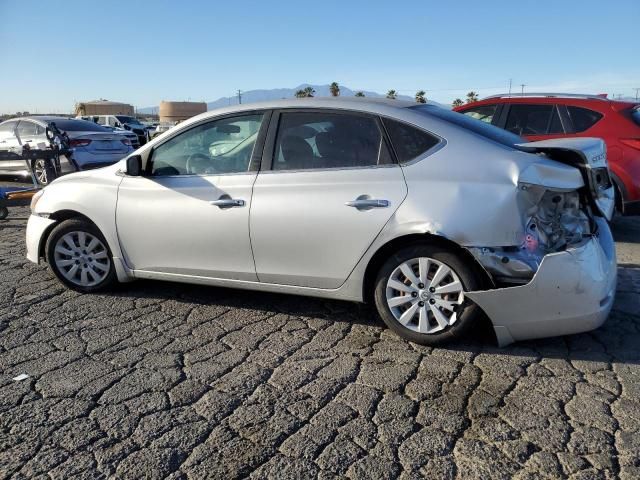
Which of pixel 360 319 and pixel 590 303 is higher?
pixel 590 303

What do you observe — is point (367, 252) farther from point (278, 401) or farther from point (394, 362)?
point (278, 401)

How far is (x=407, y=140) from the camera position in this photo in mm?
3717

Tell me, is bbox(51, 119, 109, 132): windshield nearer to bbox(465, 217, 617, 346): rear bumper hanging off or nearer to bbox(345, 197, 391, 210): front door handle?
bbox(345, 197, 391, 210): front door handle

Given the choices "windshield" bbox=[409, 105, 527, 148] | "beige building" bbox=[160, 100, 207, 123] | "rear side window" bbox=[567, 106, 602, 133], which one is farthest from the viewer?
"beige building" bbox=[160, 100, 207, 123]

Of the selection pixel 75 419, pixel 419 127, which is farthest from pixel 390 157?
pixel 75 419

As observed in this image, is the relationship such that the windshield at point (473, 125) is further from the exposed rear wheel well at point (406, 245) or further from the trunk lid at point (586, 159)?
the exposed rear wheel well at point (406, 245)

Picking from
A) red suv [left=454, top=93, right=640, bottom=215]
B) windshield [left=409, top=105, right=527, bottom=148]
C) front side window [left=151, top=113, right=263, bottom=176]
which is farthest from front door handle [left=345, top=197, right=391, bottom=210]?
red suv [left=454, top=93, right=640, bottom=215]

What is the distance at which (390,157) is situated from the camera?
12.2 feet

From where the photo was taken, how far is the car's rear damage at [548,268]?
333cm

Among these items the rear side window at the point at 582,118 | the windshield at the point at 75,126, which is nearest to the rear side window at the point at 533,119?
the rear side window at the point at 582,118

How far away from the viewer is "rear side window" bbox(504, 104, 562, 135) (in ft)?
23.1

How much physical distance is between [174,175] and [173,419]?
2101 millimetres

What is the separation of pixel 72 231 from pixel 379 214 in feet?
9.01

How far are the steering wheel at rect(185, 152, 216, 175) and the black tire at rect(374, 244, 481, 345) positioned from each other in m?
1.57
